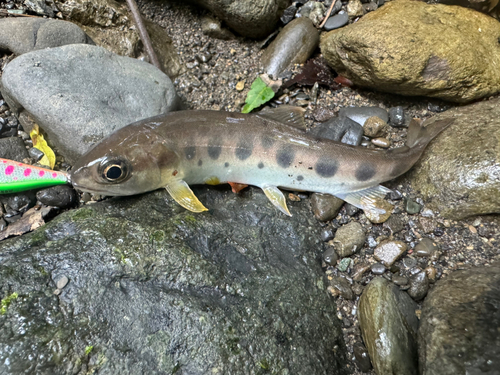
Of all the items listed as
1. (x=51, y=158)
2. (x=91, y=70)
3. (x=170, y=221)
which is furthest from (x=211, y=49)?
(x=170, y=221)

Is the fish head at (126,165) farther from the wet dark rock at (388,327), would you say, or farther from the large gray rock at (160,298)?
the wet dark rock at (388,327)

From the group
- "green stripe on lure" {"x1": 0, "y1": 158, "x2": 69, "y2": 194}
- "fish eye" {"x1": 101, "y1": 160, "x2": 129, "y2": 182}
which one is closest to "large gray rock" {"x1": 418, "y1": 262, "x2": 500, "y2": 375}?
"fish eye" {"x1": 101, "y1": 160, "x2": 129, "y2": 182}

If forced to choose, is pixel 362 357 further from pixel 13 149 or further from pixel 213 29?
pixel 213 29

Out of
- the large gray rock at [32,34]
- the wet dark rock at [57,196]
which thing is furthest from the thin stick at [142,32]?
the wet dark rock at [57,196]

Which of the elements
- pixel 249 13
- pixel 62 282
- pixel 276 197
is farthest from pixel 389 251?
pixel 249 13

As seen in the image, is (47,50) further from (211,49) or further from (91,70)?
(211,49)
